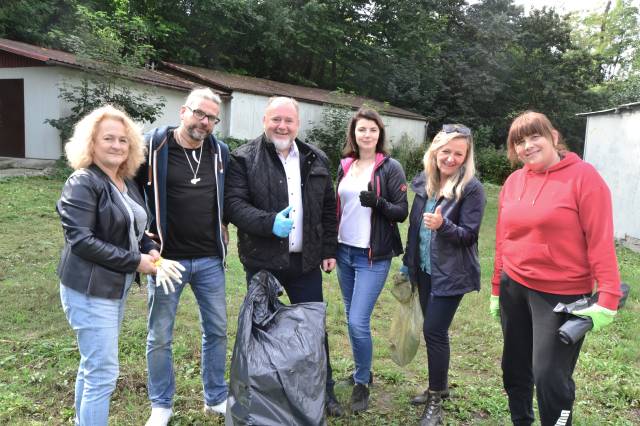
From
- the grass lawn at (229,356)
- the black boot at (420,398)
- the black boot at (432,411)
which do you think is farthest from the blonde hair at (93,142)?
the black boot at (420,398)

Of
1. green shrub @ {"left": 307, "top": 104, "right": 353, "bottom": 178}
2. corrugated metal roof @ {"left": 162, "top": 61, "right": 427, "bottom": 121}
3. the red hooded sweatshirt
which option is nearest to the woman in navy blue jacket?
the red hooded sweatshirt

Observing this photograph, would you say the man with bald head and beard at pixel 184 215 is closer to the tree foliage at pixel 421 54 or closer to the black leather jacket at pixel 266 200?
the black leather jacket at pixel 266 200

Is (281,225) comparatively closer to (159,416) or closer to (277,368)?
(277,368)

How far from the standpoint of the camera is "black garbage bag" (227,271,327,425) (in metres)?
2.28

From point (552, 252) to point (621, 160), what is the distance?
9884mm

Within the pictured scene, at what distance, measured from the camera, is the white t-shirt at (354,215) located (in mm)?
3129

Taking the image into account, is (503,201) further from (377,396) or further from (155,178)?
(155,178)

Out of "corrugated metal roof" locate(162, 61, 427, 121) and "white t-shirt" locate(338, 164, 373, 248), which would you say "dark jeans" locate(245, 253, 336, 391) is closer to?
"white t-shirt" locate(338, 164, 373, 248)

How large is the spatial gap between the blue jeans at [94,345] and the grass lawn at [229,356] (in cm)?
67

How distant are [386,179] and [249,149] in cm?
87

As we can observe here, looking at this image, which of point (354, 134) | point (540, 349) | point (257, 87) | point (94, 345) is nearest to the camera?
point (94, 345)

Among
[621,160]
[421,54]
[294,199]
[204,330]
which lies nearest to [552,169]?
[294,199]

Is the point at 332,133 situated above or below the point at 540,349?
above

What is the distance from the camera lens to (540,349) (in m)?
2.38
